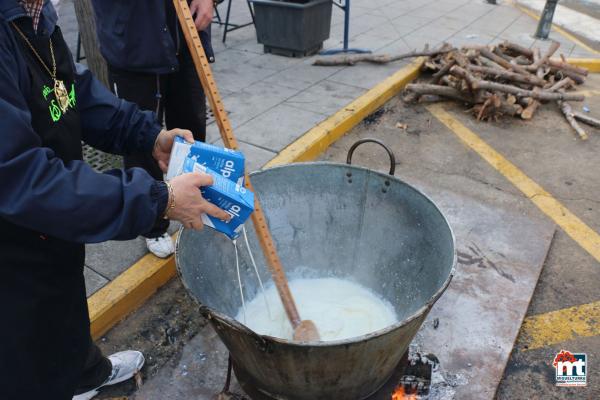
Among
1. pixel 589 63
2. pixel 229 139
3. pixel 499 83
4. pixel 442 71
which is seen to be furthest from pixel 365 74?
pixel 229 139

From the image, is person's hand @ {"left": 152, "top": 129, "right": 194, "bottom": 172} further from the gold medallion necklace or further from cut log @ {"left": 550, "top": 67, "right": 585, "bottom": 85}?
cut log @ {"left": 550, "top": 67, "right": 585, "bottom": 85}

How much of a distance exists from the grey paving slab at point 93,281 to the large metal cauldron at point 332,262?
94 cm

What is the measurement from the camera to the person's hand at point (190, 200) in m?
1.51

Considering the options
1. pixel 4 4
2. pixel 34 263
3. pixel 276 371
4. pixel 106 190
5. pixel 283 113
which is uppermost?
pixel 4 4

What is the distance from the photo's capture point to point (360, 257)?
272 centimetres

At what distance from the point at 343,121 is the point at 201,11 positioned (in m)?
2.39

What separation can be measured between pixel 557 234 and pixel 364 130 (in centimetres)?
224

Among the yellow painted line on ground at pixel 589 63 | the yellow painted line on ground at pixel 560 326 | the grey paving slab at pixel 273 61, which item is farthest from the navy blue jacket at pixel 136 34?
the yellow painted line on ground at pixel 589 63

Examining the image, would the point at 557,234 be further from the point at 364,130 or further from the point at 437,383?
the point at 364,130

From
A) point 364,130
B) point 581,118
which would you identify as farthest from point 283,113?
point 581,118

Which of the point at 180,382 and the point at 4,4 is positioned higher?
the point at 4,4

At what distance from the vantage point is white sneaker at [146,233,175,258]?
308 cm

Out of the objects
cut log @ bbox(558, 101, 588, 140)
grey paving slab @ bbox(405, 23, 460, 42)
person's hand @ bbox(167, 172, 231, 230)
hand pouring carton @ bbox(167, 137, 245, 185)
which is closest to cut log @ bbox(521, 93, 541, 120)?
cut log @ bbox(558, 101, 588, 140)

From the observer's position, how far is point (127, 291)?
286 centimetres
